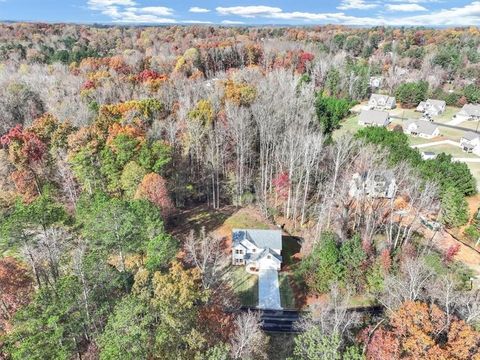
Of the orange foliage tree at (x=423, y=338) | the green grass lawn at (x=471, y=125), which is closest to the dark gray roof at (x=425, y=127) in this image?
the green grass lawn at (x=471, y=125)

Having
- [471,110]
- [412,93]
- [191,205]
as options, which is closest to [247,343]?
[191,205]

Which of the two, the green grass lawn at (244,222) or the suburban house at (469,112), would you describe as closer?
the green grass lawn at (244,222)

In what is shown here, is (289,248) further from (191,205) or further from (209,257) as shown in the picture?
(191,205)

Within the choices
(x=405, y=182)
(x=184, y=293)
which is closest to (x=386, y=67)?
(x=405, y=182)

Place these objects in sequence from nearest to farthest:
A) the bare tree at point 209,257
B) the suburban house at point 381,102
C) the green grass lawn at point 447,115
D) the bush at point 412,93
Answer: the bare tree at point 209,257
the green grass lawn at point 447,115
the bush at point 412,93
the suburban house at point 381,102

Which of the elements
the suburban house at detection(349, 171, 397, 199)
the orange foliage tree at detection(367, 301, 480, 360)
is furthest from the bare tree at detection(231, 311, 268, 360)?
the suburban house at detection(349, 171, 397, 199)

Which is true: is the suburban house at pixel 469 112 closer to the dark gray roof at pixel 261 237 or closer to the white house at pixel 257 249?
the dark gray roof at pixel 261 237

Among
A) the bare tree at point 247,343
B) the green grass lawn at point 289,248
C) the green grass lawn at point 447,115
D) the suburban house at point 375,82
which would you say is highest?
the suburban house at point 375,82

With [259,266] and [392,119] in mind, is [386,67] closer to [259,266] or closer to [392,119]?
[392,119]
